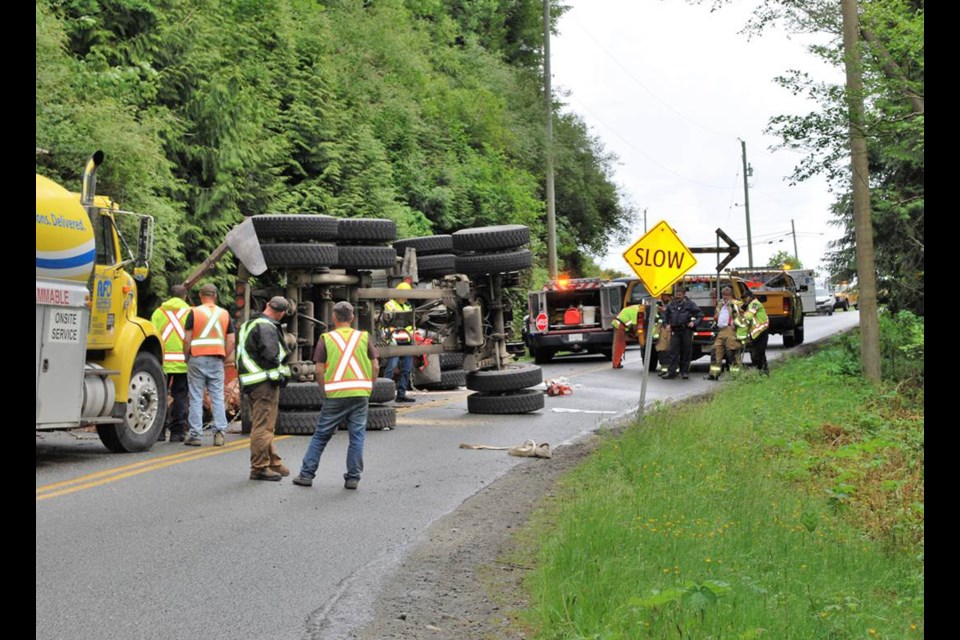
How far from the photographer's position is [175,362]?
1438 cm

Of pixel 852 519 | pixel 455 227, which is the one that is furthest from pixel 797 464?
pixel 455 227

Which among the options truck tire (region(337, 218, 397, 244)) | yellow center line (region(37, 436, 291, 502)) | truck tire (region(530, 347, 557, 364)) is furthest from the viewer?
truck tire (region(530, 347, 557, 364))

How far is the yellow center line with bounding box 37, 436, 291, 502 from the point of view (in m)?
10.3

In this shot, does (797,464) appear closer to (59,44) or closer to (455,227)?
(59,44)

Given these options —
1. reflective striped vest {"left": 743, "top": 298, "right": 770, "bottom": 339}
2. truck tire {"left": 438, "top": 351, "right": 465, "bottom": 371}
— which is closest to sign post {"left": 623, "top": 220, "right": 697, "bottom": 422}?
truck tire {"left": 438, "top": 351, "right": 465, "bottom": 371}

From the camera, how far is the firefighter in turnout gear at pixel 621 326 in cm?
2592

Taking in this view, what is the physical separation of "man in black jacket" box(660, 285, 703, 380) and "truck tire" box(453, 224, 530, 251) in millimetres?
7189

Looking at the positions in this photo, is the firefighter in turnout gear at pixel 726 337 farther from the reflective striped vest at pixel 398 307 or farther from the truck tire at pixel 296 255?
the truck tire at pixel 296 255

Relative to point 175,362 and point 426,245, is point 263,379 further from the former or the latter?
point 426,245

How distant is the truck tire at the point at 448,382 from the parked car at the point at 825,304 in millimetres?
48797

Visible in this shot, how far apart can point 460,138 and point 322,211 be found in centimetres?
1540

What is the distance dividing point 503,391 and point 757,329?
316 inches

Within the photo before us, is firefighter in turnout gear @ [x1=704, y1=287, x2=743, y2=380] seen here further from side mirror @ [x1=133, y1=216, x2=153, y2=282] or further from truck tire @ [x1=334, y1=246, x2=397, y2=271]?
side mirror @ [x1=133, y1=216, x2=153, y2=282]

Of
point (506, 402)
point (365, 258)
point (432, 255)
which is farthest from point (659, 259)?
point (432, 255)
